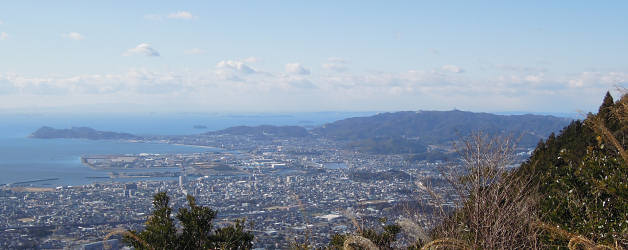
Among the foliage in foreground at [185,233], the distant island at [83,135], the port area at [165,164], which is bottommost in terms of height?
the port area at [165,164]

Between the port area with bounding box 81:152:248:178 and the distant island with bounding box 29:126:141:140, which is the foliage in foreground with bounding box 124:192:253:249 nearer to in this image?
the port area with bounding box 81:152:248:178

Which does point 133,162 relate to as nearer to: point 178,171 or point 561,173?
point 178,171

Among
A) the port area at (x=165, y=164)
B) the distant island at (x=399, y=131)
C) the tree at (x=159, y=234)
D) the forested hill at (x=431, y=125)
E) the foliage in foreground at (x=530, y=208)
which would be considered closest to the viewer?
the foliage in foreground at (x=530, y=208)

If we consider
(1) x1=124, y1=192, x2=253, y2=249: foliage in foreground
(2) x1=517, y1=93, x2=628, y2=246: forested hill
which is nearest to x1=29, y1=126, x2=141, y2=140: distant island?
(1) x1=124, y1=192, x2=253, y2=249: foliage in foreground

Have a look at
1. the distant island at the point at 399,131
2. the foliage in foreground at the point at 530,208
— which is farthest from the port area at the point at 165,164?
the foliage in foreground at the point at 530,208

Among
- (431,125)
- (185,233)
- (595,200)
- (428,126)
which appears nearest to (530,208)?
(595,200)

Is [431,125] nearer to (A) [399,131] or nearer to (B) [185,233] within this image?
(A) [399,131]

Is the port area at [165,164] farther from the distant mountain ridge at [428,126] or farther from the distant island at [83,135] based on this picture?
the distant island at [83,135]

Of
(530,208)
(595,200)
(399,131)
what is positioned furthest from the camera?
(399,131)
